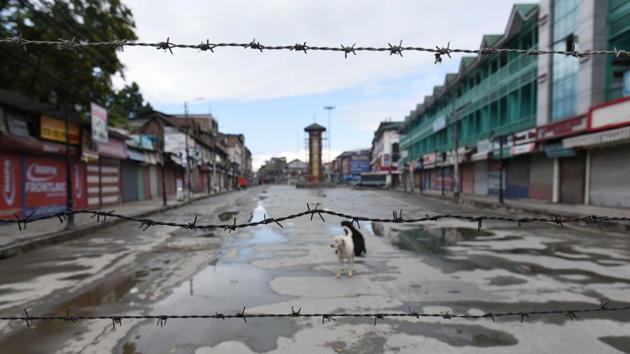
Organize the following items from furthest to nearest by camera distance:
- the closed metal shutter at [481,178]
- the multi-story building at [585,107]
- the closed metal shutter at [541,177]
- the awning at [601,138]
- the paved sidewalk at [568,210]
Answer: the closed metal shutter at [481,178], the closed metal shutter at [541,177], the multi-story building at [585,107], the awning at [601,138], the paved sidewalk at [568,210]

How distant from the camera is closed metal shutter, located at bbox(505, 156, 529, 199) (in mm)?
30094

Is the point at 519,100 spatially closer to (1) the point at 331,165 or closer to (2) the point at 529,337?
(2) the point at 529,337

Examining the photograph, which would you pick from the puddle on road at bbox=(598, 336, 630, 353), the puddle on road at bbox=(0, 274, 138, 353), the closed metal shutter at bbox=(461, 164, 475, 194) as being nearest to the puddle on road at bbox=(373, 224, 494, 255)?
the puddle on road at bbox=(598, 336, 630, 353)

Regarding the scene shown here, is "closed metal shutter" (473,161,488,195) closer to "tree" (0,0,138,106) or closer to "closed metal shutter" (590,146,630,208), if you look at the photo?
"closed metal shutter" (590,146,630,208)

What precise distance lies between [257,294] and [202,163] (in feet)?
183

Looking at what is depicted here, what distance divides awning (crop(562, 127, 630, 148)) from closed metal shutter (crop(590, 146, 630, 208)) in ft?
4.27

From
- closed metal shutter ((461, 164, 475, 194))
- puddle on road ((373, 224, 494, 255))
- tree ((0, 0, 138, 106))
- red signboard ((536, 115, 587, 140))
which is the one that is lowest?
puddle on road ((373, 224, 494, 255))

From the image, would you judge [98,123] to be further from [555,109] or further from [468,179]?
[468,179]

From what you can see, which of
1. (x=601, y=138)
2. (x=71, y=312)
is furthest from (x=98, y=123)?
(x=601, y=138)

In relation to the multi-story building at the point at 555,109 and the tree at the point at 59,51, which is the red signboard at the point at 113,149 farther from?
the multi-story building at the point at 555,109

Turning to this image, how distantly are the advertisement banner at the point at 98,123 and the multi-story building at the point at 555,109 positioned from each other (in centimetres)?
2251

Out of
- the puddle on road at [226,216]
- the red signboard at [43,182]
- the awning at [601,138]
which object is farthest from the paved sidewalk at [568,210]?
the red signboard at [43,182]

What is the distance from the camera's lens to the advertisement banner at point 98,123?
64.5 feet

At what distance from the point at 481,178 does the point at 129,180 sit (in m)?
33.2
